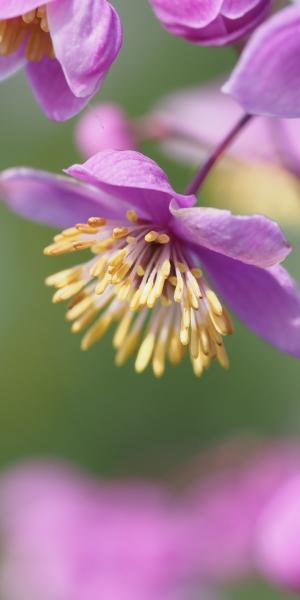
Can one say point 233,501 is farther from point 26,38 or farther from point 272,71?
point 272,71

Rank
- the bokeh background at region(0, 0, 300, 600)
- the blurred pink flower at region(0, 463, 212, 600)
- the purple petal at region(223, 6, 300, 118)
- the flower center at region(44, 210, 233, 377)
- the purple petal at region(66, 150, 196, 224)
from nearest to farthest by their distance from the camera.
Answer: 1. the purple petal at region(223, 6, 300, 118)
2. the purple petal at region(66, 150, 196, 224)
3. the flower center at region(44, 210, 233, 377)
4. the blurred pink flower at region(0, 463, 212, 600)
5. the bokeh background at region(0, 0, 300, 600)

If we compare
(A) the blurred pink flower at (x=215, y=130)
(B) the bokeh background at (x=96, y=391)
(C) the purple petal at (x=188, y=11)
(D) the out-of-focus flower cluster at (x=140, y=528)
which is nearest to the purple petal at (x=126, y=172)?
(C) the purple petal at (x=188, y=11)

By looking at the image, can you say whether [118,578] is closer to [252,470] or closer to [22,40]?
[252,470]

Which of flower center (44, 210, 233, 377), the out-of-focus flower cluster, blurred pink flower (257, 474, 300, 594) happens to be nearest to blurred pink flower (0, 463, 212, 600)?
the out-of-focus flower cluster

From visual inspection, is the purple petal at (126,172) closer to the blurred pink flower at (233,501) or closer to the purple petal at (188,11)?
the purple petal at (188,11)

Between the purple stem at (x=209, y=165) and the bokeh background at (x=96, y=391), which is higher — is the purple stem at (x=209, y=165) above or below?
below

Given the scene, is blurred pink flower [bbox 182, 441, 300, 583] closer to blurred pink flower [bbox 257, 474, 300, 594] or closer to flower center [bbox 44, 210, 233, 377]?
blurred pink flower [bbox 257, 474, 300, 594]

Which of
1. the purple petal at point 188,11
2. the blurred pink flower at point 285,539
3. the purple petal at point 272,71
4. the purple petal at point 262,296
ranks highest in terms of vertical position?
the purple petal at point 188,11
